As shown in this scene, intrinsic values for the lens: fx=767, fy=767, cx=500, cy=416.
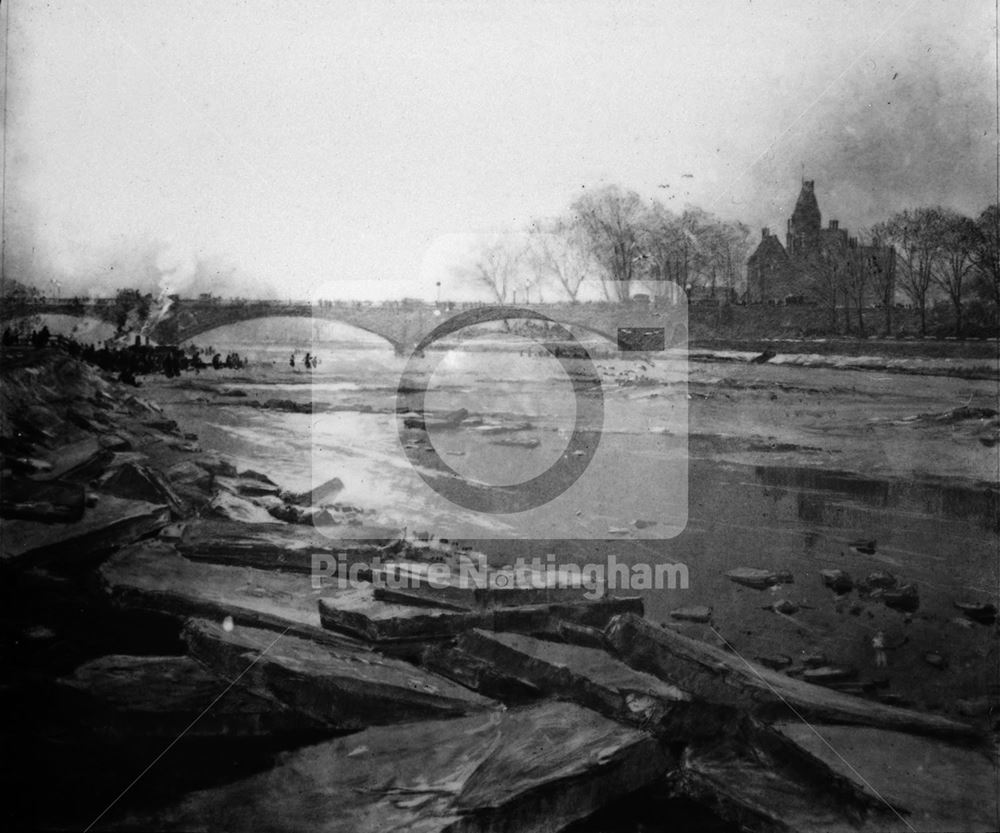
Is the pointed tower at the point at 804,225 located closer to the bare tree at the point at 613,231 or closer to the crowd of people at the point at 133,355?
the bare tree at the point at 613,231

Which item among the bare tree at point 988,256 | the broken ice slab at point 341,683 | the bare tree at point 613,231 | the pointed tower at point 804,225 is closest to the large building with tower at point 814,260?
the pointed tower at point 804,225

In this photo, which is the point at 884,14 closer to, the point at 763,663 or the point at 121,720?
the point at 763,663

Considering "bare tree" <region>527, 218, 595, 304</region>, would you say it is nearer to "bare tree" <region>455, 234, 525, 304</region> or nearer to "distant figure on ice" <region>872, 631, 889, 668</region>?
"bare tree" <region>455, 234, 525, 304</region>

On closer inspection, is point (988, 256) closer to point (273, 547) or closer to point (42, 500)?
point (273, 547)

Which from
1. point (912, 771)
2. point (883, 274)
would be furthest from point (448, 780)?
point (883, 274)

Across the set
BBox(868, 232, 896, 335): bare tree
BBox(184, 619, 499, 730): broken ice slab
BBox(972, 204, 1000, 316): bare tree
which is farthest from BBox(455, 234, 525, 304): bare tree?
BBox(972, 204, 1000, 316): bare tree
